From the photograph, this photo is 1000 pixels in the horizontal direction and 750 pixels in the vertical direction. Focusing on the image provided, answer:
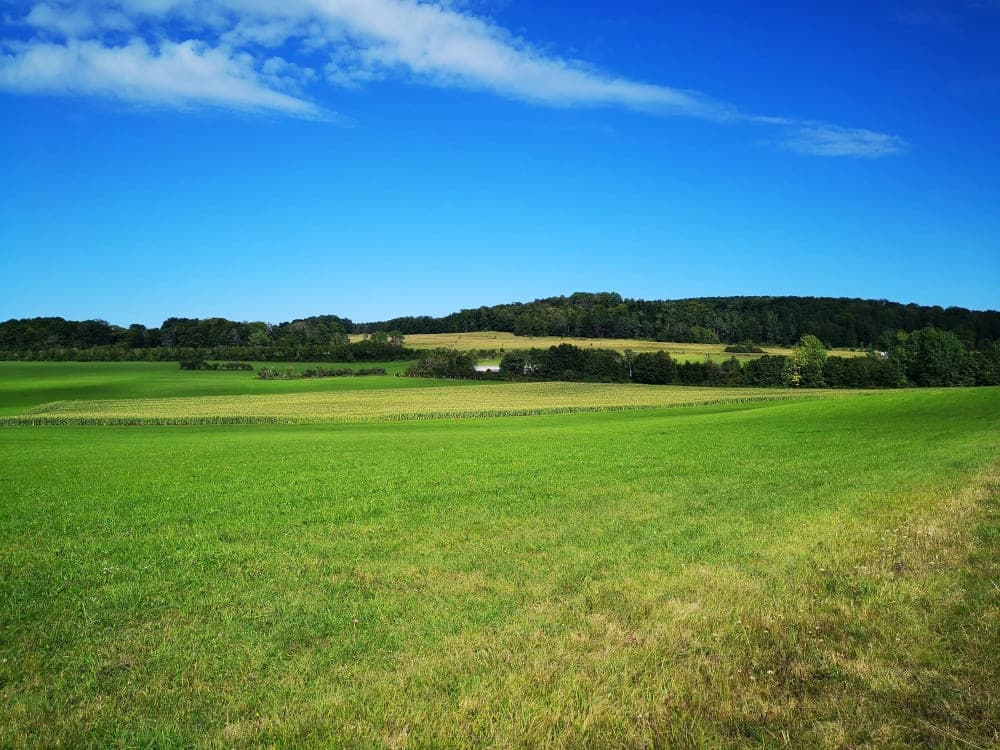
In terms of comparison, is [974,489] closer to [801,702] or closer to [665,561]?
[665,561]

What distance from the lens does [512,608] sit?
9.32m

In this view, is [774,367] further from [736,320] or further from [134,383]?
[134,383]

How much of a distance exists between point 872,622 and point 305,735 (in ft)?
22.2

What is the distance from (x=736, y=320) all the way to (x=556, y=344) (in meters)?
47.3

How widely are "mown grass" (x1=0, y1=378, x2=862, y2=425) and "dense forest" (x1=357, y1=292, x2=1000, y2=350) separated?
62.1m

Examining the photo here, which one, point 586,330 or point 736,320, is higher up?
point 736,320

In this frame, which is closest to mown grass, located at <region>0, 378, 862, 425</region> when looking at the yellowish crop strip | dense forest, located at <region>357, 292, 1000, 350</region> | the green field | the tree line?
the yellowish crop strip

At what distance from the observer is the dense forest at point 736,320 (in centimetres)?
14200

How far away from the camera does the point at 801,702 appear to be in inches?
247

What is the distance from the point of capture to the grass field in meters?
129

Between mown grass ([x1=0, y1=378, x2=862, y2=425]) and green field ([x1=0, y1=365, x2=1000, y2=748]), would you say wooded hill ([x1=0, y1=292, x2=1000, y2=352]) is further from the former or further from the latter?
green field ([x1=0, y1=365, x2=1000, y2=748])

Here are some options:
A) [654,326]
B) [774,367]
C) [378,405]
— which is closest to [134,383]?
[378,405]

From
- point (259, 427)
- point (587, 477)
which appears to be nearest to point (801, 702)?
point (587, 477)

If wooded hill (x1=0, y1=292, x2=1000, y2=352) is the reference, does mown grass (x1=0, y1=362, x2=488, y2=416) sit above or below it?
below
